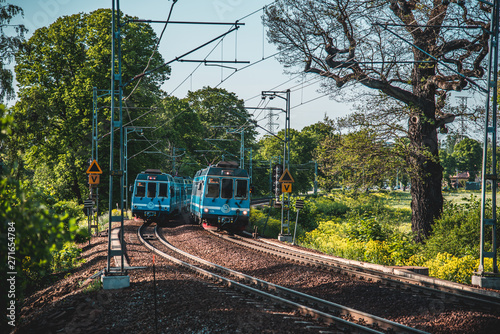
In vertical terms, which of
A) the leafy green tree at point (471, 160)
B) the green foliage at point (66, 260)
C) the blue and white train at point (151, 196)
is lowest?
the green foliage at point (66, 260)

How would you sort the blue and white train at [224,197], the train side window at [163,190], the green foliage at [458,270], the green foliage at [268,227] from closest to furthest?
1. the green foliage at [458,270]
2. the blue and white train at [224,197]
3. the green foliage at [268,227]
4. the train side window at [163,190]

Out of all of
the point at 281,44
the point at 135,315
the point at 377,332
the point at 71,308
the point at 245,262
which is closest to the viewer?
the point at 377,332

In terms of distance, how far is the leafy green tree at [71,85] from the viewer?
3052cm

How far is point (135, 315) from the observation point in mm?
7527

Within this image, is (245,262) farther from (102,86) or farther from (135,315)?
(102,86)

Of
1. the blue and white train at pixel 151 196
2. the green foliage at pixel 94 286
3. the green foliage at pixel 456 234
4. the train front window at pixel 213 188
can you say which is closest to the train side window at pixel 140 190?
the blue and white train at pixel 151 196

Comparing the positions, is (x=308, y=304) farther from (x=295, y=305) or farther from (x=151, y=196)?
(x=151, y=196)

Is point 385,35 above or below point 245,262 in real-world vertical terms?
above

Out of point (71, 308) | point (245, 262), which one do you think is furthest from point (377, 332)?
point (245, 262)

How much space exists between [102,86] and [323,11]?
1882cm

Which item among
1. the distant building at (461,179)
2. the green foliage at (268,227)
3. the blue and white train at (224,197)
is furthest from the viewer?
the distant building at (461,179)

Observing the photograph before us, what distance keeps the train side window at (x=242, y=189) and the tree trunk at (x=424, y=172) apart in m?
7.48

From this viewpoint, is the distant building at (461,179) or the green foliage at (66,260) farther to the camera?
the distant building at (461,179)

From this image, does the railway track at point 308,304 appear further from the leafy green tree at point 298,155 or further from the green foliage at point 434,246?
the leafy green tree at point 298,155
